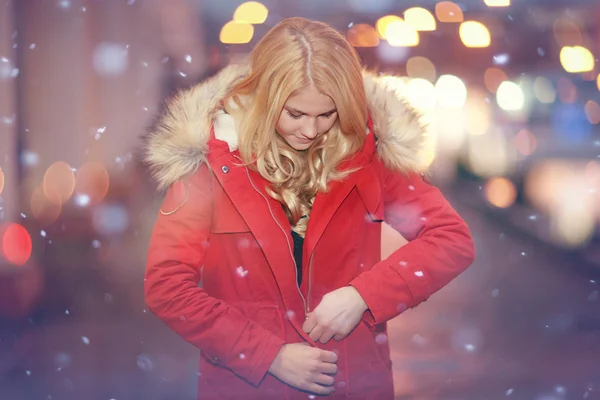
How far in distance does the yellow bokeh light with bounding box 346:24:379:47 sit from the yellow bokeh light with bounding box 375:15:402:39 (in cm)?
1

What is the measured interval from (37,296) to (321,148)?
0.67 meters

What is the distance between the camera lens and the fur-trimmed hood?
42.7 inches

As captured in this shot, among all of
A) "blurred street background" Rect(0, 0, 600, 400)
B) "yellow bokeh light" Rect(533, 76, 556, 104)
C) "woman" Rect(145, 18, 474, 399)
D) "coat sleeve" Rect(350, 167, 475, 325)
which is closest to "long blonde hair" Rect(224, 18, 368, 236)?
"woman" Rect(145, 18, 474, 399)

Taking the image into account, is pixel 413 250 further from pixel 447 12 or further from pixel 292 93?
→ pixel 447 12

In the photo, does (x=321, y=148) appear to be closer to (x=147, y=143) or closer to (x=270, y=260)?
(x=270, y=260)

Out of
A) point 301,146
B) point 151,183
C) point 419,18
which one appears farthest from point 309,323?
point 419,18

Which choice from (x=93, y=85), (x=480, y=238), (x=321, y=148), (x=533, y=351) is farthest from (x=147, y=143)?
(x=533, y=351)

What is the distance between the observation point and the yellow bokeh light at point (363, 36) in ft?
4.10

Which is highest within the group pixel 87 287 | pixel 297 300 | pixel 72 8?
pixel 72 8

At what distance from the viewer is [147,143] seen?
1.20 meters

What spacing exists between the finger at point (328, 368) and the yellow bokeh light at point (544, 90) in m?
0.70

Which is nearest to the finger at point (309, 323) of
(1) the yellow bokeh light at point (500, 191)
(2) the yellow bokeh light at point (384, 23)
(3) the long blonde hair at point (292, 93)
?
(3) the long blonde hair at point (292, 93)

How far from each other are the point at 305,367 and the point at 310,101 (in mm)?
458

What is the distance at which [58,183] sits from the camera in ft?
4.29
